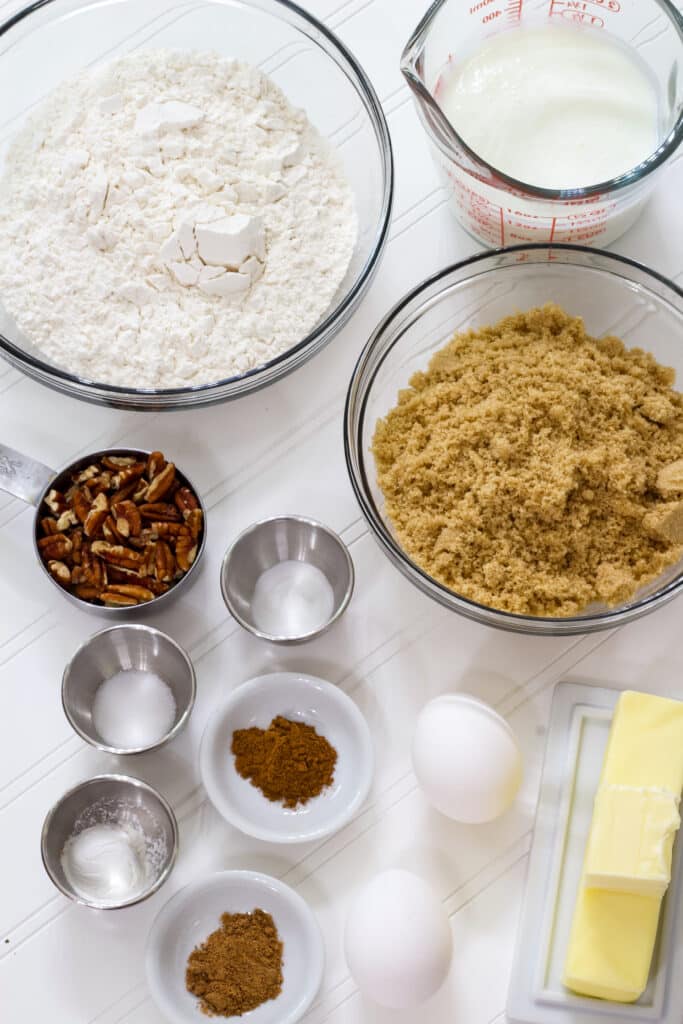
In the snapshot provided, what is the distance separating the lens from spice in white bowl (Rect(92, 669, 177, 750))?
5.38 feet

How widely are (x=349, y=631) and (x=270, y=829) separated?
12.5 inches

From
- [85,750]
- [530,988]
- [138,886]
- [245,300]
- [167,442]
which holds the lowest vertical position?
[530,988]

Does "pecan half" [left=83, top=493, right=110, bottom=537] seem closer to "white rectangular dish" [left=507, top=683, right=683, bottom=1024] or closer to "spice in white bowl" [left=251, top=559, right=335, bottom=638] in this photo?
"spice in white bowl" [left=251, top=559, right=335, bottom=638]

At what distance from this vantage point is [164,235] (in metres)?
1.60

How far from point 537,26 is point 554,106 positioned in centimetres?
14

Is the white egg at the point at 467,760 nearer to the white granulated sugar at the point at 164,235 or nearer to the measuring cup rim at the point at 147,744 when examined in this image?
the measuring cup rim at the point at 147,744

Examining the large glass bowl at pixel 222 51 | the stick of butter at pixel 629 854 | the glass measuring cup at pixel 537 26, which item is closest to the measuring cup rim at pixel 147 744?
the large glass bowl at pixel 222 51

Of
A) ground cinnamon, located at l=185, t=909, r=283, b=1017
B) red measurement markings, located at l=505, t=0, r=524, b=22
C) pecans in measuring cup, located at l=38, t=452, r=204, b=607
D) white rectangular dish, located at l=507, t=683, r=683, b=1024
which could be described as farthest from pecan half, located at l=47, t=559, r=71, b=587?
red measurement markings, located at l=505, t=0, r=524, b=22

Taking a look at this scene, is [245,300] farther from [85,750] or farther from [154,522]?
[85,750]

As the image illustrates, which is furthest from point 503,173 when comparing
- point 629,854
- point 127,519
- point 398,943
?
point 398,943

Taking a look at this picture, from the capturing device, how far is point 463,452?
1.53 metres

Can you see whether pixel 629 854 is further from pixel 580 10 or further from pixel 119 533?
pixel 580 10

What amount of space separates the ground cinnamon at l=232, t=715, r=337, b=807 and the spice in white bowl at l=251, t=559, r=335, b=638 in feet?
0.47

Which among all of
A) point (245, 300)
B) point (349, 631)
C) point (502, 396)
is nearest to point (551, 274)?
point (502, 396)
